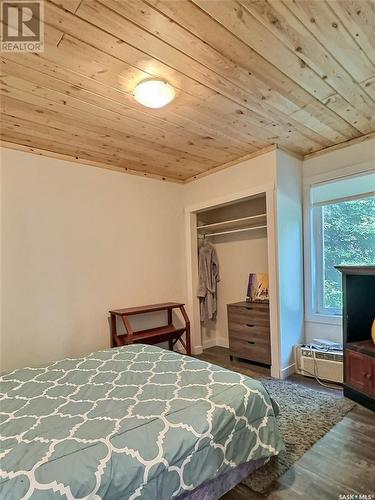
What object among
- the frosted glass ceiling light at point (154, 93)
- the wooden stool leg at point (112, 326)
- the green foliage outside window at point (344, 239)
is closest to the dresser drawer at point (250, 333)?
the green foliage outside window at point (344, 239)

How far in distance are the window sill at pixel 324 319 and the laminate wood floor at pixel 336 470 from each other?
1056mm

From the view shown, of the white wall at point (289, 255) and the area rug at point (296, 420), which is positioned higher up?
the white wall at point (289, 255)

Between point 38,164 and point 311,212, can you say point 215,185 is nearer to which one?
point 311,212

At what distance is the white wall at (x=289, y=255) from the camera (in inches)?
124

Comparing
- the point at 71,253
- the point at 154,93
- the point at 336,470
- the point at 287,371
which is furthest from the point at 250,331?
the point at 154,93

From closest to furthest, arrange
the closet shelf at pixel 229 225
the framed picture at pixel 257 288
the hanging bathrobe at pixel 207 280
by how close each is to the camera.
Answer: the framed picture at pixel 257 288, the closet shelf at pixel 229 225, the hanging bathrobe at pixel 207 280

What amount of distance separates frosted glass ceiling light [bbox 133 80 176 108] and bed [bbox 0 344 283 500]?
6.25 feet

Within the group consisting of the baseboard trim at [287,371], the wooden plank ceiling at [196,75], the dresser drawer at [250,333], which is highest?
the wooden plank ceiling at [196,75]

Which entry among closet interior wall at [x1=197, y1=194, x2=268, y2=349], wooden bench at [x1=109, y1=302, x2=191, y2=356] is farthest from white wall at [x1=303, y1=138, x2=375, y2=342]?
wooden bench at [x1=109, y1=302, x2=191, y2=356]

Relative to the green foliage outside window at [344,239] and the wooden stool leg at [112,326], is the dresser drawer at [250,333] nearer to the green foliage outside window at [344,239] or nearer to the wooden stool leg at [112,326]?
the green foliage outside window at [344,239]

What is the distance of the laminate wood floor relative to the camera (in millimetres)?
1568

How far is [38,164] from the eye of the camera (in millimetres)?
3021

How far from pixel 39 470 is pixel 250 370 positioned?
106 inches

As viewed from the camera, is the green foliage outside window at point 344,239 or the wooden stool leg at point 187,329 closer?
the green foliage outside window at point 344,239
